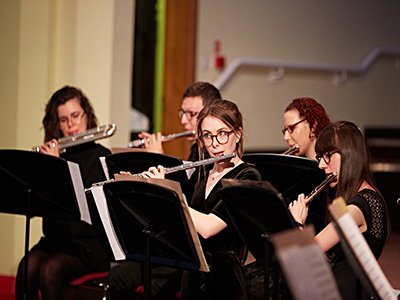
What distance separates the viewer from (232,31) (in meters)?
7.72

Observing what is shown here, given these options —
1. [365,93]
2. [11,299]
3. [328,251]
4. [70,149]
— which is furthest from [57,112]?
[365,93]

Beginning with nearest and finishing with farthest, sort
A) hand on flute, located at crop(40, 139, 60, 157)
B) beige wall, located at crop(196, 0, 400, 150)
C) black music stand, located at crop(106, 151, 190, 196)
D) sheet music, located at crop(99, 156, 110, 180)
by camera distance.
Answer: black music stand, located at crop(106, 151, 190, 196)
sheet music, located at crop(99, 156, 110, 180)
hand on flute, located at crop(40, 139, 60, 157)
beige wall, located at crop(196, 0, 400, 150)

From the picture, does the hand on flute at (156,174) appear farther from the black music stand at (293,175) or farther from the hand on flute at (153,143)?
the hand on flute at (153,143)

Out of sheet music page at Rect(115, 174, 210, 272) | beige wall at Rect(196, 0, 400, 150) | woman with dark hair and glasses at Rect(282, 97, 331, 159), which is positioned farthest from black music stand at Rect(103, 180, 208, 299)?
beige wall at Rect(196, 0, 400, 150)

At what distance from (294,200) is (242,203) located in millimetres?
785

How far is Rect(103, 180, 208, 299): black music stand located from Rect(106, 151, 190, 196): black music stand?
63cm

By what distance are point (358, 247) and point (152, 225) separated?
1067mm

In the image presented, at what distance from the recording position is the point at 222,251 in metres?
4.12

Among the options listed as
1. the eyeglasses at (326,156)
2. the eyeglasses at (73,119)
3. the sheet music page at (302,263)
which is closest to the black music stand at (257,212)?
the eyeglasses at (326,156)

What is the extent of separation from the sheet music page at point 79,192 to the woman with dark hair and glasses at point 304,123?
1.04 m

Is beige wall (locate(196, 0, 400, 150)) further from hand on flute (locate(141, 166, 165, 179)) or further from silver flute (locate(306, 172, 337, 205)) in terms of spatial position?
silver flute (locate(306, 172, 337, 205))

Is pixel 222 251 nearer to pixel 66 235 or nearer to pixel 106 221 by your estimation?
pixel 106 221

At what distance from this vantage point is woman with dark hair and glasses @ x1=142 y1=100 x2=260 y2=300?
4059mm

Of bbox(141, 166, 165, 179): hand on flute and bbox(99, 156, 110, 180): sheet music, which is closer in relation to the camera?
bbox(141, 166, 165, 179): hand on flute
